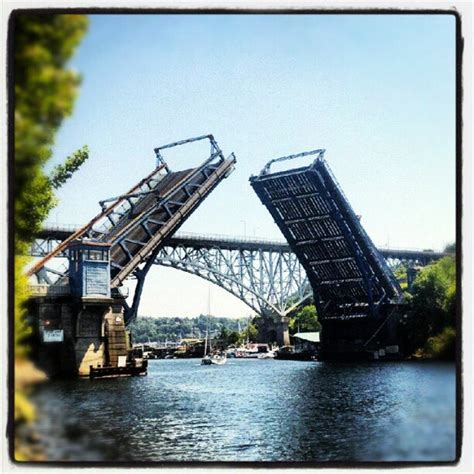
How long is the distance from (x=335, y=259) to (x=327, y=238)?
5.01 feet

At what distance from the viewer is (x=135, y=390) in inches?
742

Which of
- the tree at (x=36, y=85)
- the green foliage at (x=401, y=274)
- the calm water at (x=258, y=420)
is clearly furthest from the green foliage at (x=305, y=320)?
the tree at (x=36, y=85)

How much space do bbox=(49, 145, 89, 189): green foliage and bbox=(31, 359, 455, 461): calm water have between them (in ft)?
7.90

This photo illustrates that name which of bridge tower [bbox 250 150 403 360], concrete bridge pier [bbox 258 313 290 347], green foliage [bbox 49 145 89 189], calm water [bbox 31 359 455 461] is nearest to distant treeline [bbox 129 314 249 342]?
concrete bridge pier [bbox 258 313 290 347]

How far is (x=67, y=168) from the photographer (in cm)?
952

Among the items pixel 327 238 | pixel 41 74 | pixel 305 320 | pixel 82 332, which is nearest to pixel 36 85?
pixel 41 74

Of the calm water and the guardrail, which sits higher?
the guardrail

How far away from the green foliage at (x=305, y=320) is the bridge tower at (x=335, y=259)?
1670 centimetres

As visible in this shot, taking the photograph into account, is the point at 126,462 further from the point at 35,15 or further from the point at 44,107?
the point at 35,15

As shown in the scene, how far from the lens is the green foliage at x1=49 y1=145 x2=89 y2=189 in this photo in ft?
30.5

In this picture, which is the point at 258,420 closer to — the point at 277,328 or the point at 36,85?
the point at 36,85

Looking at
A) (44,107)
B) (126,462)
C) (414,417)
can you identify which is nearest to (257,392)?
(414,417)

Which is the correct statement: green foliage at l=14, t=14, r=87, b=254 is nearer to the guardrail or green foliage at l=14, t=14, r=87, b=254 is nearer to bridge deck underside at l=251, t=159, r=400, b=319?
the guardrail

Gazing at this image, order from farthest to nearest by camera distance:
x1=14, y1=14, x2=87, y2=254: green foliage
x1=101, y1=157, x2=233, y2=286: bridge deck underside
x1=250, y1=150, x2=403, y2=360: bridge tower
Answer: x1=101, y1=157, x2=233, y2=286: bridge deck underside, x1=250, y1=150, x2=403, y2=360: bridge tower, x1=14, y1=14, x2=87, y2=254: green foliage
